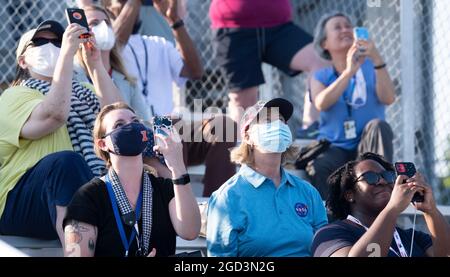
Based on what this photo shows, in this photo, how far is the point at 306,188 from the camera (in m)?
6.46

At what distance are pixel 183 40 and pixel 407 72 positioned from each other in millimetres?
1847

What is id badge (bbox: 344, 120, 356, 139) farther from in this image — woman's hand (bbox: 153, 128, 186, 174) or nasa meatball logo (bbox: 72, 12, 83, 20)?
woman's hand (bbox: 153, 128, 186, 174)

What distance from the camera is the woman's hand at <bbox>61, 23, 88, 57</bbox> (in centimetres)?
662

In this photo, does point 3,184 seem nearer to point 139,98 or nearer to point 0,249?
point 0,249

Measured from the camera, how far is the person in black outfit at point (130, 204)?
577cm

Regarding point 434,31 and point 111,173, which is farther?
point 434,31

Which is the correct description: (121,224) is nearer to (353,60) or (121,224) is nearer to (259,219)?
(259,219)

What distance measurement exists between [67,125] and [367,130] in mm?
2476

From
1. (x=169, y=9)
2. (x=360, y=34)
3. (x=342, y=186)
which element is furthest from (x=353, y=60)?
(x=342, y=186)

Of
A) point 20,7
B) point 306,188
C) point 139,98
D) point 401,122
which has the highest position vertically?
point 20,7

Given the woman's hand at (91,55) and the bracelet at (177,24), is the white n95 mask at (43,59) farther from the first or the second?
the bracelet at (177,24)
